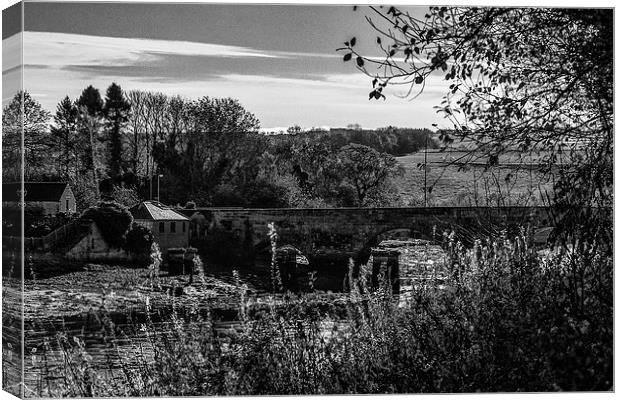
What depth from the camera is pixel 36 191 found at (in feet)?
23.9

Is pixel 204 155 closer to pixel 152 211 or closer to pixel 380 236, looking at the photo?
pixel 152 211

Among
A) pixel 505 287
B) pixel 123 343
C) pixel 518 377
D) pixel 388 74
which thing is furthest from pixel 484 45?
pixel 123 343

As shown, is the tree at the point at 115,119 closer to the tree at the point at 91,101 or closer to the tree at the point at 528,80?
the tree at the point at 91,101

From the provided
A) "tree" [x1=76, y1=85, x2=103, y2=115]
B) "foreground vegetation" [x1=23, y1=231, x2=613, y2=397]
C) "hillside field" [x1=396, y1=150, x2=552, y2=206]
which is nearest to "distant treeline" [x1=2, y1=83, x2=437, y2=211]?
"tree" [x1=76, y1=85, x2=103, y2=115]

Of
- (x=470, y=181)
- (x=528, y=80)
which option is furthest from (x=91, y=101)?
(x=528, y=80)

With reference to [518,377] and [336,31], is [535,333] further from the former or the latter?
[336,31]

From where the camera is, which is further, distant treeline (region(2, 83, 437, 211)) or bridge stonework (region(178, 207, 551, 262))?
bridge stonework (region(178, 207, 551, 262))

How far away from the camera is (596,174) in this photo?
7.97 metres

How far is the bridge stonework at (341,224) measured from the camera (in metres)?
7.86

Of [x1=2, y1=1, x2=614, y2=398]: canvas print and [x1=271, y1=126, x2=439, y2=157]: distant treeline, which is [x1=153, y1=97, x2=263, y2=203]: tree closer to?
[x1=2, y1=1, x2=614, y2=398]: canvas print

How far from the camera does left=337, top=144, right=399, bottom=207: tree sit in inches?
314

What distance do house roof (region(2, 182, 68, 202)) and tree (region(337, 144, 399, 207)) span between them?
1.94 meters

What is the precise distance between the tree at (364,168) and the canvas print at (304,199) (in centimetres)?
2

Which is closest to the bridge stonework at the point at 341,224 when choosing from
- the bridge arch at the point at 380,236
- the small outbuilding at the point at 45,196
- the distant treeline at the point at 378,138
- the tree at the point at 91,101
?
the bridge arch at the point at 380,236
